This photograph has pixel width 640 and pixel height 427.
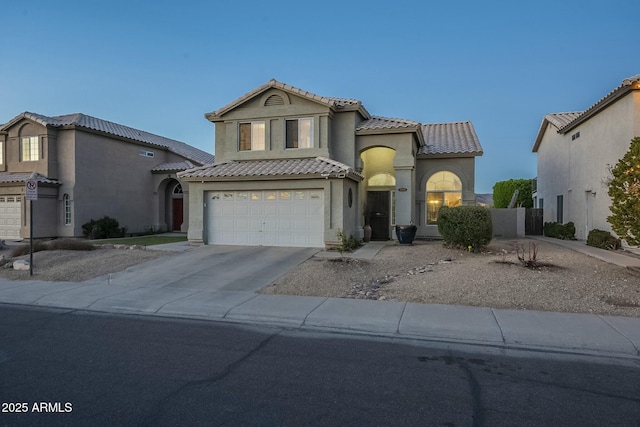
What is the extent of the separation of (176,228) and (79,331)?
69.2 ft

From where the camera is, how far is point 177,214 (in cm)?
2689

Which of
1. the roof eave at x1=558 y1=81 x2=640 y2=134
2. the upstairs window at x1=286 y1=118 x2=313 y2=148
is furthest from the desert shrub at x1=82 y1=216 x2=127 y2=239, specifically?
the roof eave at x1=558 y1=81 x2=640 y2=134

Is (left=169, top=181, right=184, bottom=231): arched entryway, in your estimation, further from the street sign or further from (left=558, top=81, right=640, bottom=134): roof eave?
(left=558, top=81, right=640, bottom=134): roof eave

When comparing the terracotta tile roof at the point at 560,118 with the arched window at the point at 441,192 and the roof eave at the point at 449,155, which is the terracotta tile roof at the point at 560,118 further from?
the arched window at the point at 441,192

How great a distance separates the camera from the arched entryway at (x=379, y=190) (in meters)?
19.6

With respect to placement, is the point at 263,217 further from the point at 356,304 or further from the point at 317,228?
the point at 356,304

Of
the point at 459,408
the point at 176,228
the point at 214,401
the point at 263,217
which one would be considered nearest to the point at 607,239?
the point at 263,217

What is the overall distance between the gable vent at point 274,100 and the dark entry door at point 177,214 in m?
11.8

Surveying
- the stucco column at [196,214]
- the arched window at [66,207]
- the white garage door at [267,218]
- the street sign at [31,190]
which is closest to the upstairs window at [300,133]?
the white garage door at [267,218]

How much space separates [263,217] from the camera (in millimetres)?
16594

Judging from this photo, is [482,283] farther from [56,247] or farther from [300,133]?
[56,247]

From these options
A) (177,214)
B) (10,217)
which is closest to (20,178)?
(10,217)

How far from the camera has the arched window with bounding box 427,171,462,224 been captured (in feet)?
66.1

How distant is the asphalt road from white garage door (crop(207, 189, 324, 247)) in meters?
9.47
